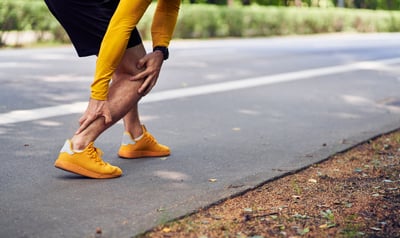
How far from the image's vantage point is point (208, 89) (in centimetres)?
986

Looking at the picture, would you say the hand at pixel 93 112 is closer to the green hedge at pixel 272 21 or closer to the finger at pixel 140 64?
the finger at pixel 140 64

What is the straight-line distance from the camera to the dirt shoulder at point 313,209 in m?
3.48

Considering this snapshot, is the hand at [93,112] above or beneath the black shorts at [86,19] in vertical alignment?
beneath

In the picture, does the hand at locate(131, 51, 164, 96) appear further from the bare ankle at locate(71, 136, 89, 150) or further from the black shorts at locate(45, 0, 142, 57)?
the bare ankle at locate(71, 136, 89, 150)

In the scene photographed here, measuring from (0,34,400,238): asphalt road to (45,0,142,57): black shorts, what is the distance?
0.78m

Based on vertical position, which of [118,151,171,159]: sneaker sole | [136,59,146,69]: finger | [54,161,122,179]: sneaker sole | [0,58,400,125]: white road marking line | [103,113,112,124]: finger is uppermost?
[136,59,146,69]: finger

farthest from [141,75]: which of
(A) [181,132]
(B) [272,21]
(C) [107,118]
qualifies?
(B) [272,21]

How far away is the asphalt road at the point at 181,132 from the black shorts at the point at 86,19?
0.78 metres

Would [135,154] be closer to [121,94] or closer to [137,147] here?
[137,147]

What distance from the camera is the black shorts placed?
176 inches

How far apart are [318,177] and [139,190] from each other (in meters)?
1.14

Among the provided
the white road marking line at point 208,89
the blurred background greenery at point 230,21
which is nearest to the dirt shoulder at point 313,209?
the white road marking line at point 208,89

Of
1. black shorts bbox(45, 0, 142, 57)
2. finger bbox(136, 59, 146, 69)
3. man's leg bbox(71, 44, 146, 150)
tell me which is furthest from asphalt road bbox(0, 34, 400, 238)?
black shorts bbox(45, 0, 142, 57)

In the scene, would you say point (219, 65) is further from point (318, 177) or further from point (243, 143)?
point (318, 177)
